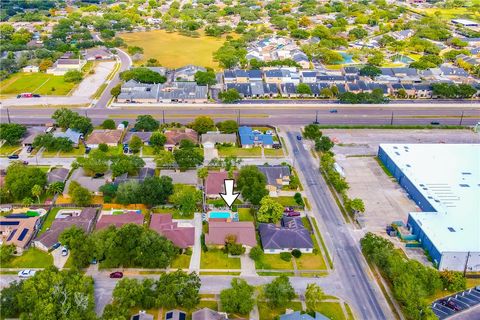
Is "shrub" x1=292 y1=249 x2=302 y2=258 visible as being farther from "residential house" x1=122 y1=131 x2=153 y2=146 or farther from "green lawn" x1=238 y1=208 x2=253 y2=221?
"residential house" x1=122 y1=131 x2=153 y2=146

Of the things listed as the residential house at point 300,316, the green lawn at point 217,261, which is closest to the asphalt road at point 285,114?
the green lawn at point 217,261

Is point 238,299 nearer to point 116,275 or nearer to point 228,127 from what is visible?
point 116,275

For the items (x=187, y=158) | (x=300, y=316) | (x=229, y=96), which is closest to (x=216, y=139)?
(x=187, y=158)

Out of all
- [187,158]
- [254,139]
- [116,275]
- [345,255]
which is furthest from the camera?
[254,139]

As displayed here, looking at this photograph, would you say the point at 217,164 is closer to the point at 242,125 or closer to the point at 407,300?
the point at 242,125

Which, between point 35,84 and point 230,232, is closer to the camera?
point 230,232

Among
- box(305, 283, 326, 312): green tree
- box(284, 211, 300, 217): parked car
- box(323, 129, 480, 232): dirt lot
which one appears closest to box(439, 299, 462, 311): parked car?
box(305, 283, 326, 312): green tree
